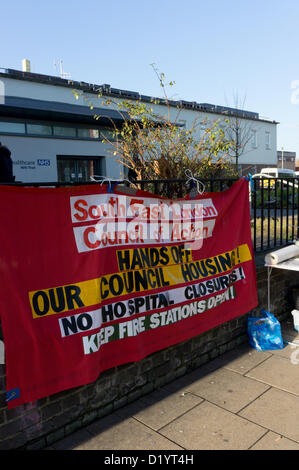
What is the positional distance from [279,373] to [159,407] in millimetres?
1385

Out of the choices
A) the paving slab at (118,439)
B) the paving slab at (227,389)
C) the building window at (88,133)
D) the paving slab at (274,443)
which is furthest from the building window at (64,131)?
the paving slab at (274,443)

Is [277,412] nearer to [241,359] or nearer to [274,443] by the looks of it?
[274,443]

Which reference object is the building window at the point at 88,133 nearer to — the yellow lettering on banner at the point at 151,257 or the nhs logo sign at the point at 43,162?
the nhs logo sign at the point at 43,162

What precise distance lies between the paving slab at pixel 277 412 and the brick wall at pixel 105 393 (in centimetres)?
80

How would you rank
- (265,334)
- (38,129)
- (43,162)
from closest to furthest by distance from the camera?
(265,334) < (38,129) < (43,162)

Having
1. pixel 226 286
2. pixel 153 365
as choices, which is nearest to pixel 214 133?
pixel 226 286

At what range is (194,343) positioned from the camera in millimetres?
3791

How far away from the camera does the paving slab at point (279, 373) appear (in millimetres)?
3492

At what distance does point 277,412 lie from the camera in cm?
305

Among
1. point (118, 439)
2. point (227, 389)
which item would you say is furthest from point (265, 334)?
point (118, 439)

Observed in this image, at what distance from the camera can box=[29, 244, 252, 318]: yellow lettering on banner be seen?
255 cm

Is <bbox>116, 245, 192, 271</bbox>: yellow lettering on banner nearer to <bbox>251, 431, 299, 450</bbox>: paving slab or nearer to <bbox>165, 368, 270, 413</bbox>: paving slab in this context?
<bbox>165, 368, 270, 413</bbox>: paving slab

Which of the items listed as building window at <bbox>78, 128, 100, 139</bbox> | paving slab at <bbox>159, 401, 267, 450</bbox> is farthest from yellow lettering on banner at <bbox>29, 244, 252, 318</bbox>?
building window at <bbox>78, 128, 100, 139</bbox>
